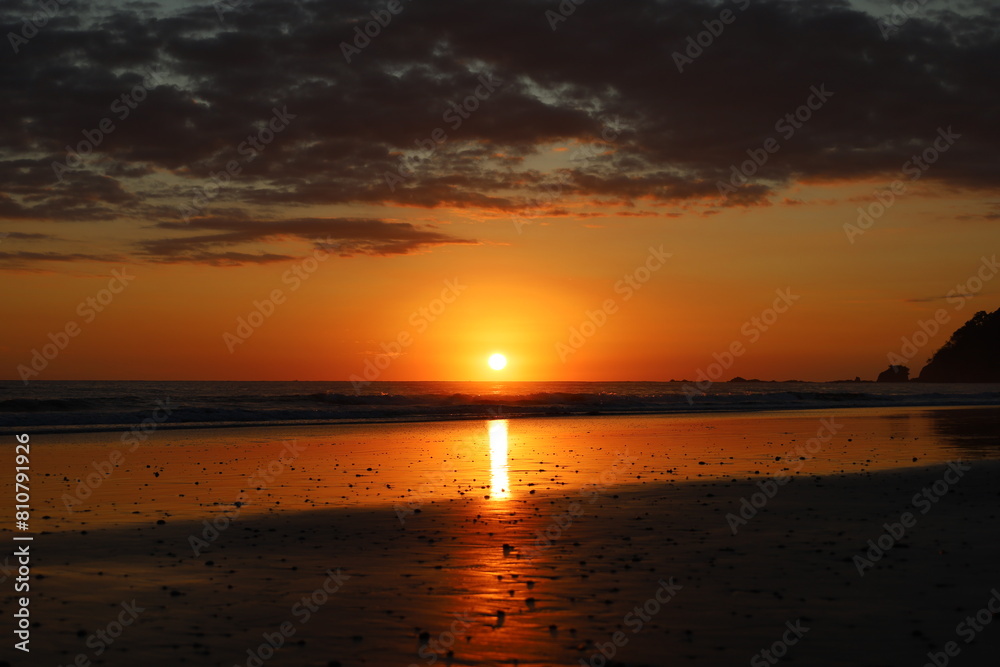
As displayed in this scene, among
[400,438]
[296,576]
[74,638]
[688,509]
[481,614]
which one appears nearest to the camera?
[74,638]

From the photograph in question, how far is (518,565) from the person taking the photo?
12.3 m

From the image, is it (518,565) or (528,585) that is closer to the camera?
(528,585)

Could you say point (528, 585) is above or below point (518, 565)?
below

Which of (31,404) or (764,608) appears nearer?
(764,608)

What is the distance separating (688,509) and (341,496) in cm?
791

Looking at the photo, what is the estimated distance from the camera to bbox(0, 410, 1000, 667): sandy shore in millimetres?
8734

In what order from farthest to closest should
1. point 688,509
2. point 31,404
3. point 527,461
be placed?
point 31,404
point 527,461
point 688,509

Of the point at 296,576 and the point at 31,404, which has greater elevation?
the point at 31,404

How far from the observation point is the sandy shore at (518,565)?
8.73m

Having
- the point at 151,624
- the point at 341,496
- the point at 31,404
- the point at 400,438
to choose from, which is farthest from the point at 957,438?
the point at 31,404

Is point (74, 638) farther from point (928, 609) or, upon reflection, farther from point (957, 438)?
point (957, 438)

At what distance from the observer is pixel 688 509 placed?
17281 mm

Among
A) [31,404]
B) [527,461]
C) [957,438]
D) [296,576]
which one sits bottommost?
[296,576]

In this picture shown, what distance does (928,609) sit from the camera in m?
9.66
